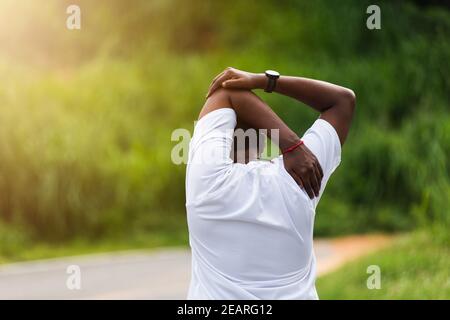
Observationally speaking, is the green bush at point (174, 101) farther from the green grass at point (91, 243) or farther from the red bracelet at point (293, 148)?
the red bracelet at point (293, 148)

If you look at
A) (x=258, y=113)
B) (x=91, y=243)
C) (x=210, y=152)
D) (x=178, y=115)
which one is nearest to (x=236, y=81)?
(x=258, y=113)

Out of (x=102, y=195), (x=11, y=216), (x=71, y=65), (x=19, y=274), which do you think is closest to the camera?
(x=19, y=274)

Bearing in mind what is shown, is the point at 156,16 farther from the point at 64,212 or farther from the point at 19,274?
the point at 19,274

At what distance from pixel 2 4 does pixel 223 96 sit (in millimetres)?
19960

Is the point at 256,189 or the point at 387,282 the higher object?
the point at 256,189

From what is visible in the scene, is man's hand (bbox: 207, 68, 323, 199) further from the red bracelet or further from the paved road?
the paved road

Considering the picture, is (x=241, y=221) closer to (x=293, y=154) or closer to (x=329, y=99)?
(x=293, y=154)

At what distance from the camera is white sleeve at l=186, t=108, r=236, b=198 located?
7.25 ft

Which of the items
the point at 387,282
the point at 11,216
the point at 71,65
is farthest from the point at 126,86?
the point at 387,282

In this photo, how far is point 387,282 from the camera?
8344 millimetres

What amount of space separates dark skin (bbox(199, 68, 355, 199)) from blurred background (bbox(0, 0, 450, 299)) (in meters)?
5.18

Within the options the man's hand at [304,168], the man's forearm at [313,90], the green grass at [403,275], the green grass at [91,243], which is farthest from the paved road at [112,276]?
the man's hand at [304,168]

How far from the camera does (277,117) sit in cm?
232

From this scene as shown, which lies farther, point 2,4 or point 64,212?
point 2,4
